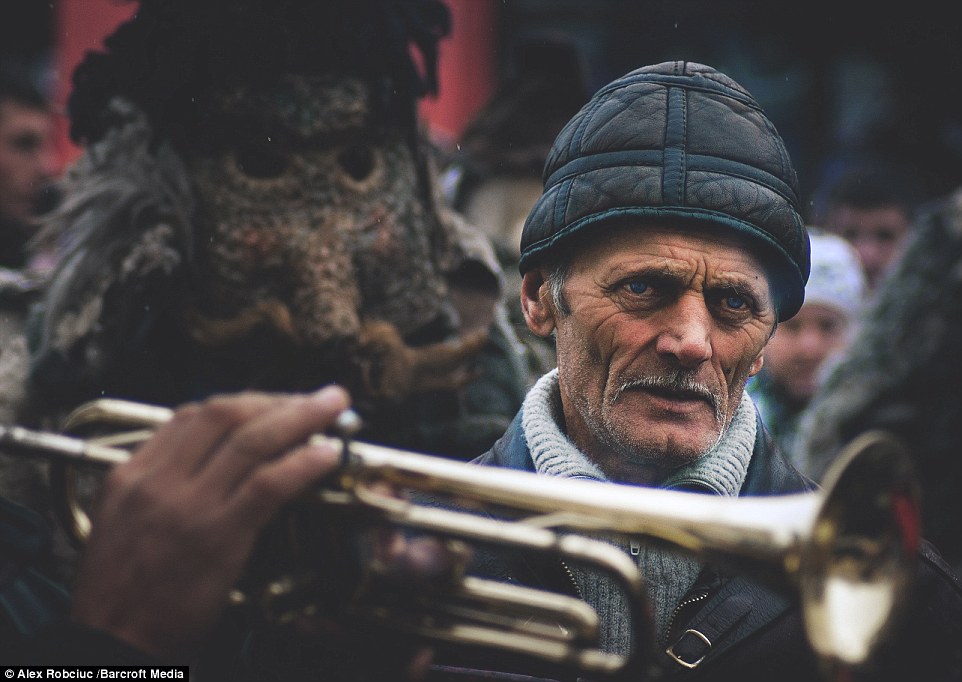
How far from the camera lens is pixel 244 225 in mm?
3555

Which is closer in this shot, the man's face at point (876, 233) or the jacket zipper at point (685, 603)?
the jacket zipper at point (685, 603)

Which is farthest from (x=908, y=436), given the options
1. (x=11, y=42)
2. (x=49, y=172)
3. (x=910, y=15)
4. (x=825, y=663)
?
(x=11, y=42)

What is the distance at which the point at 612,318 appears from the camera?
8.36ft

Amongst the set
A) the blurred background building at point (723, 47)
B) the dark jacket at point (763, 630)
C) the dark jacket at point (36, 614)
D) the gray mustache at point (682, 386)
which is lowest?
the blurred background building at point (723, 47)

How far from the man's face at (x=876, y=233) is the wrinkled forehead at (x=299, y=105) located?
4296mm

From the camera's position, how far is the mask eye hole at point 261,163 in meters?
3.59

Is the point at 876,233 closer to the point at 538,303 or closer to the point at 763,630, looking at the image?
the point at 538,303

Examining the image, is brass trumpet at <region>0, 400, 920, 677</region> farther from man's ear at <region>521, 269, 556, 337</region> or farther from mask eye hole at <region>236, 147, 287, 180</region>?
mask eye hole at <region>236, 147, 287, 180</region>

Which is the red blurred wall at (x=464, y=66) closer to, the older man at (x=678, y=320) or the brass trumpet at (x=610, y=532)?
the older man at (x=678, y=320)

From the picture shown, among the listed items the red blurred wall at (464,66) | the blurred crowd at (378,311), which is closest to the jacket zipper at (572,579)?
the blurred crowd at (378,311)

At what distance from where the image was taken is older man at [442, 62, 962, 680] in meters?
2.29

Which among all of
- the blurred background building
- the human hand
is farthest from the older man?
the blurred background building

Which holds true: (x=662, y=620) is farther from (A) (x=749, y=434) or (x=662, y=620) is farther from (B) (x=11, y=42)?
(B) (x=11, y=42)

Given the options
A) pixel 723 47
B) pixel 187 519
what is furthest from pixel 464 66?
pixel 187 519
